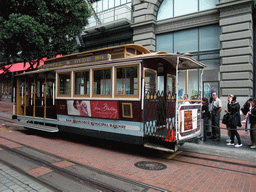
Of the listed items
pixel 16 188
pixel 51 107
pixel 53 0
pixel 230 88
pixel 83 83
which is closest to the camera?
pixel 16 188

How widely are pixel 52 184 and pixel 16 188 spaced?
64 cm

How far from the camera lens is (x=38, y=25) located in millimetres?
13117

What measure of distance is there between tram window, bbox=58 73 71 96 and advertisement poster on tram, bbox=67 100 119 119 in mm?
467

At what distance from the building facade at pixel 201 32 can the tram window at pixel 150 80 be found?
6547 mm

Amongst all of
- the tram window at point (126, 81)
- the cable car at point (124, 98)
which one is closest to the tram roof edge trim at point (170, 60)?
the cable car at point (124, 98)

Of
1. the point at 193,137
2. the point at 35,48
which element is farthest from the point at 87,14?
the point at 193,137

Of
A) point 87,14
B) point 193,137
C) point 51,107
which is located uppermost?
point 87,14

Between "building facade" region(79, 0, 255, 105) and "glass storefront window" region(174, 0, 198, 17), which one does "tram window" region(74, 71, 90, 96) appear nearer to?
"building facade" region(79, 0, 255, 105)

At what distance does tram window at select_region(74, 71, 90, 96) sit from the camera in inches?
295

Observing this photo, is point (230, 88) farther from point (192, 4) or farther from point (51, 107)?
point (51, 107)

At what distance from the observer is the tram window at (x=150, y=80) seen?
658 cm

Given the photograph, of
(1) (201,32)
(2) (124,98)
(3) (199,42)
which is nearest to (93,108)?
(2) (124,98)

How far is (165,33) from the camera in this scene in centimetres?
1623

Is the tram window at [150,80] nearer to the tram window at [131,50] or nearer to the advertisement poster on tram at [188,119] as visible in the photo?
the tram window at [131,50]
